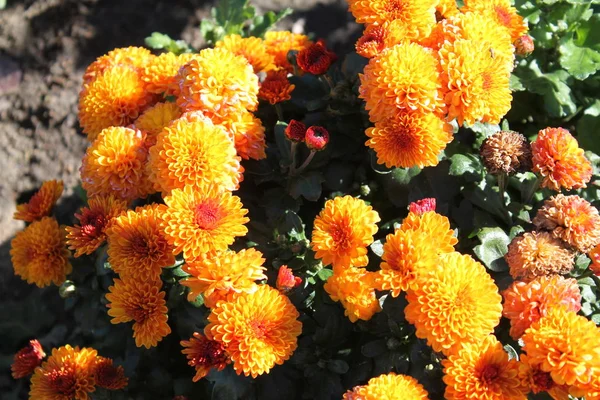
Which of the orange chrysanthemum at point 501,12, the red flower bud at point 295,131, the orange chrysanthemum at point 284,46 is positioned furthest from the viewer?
the orange chrysanthemum at point 284,46

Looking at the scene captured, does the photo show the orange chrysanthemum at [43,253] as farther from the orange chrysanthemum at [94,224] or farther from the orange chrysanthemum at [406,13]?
the orange chrysanthemum at [406,13]

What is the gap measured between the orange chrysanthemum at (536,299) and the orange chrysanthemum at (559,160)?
0.37 m

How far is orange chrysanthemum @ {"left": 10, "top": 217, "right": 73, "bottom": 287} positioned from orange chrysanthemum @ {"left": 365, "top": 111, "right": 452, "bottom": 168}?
4.05 feet

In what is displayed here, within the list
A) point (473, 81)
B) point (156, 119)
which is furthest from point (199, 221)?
point (473, 81)

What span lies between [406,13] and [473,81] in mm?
358

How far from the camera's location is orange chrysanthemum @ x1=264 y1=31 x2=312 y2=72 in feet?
8.83

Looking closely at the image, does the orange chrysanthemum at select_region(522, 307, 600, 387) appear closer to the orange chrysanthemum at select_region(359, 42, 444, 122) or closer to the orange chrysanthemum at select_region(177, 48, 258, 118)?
the orange chrysanthemum at select_region(359, 42, 444, 122)

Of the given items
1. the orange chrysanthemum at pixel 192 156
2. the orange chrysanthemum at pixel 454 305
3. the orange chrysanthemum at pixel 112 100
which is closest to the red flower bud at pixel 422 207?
the orange chrysanthemum at pixel 454 305

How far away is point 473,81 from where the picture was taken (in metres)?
1.92

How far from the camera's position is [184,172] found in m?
1.91

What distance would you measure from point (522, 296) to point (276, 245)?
0.89m

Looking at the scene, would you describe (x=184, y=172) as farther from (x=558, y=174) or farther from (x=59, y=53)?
(x=59, y=53)

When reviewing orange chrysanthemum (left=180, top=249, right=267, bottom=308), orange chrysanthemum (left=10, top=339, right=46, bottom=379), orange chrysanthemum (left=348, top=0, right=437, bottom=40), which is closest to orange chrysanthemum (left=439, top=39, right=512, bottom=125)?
orange chrysanthemum (left=348, top=0, right=437, bottom=40)

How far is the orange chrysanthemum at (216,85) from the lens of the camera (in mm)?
2080
